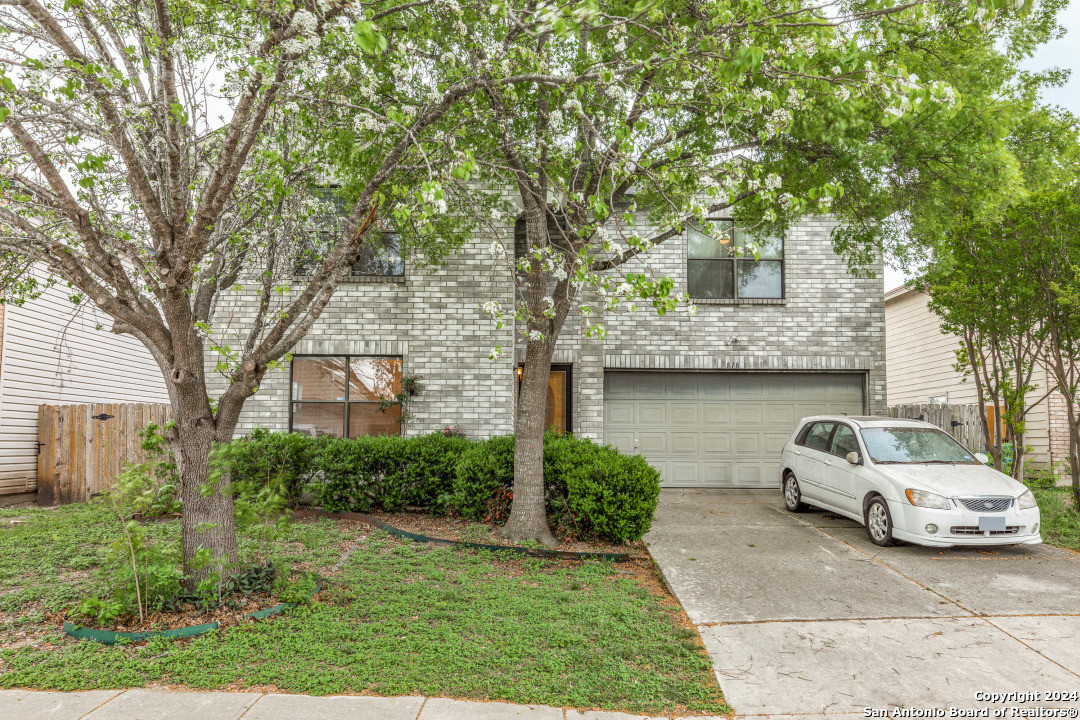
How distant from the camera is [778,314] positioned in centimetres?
1203

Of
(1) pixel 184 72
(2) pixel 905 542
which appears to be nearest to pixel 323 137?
(1) pixel 184 72

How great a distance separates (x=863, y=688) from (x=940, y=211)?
6049 millimetres

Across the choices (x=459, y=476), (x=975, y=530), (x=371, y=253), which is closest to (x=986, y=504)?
(x=975, y=530)

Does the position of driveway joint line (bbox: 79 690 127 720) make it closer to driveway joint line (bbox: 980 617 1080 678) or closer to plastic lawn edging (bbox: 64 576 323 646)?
plastic lawn edging (bbox: 64 576 323 646)

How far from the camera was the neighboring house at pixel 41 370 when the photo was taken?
10102 mm

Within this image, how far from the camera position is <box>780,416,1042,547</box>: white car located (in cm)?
694

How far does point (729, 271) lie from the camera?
12234mm

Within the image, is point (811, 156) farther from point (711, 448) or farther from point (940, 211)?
point (711, 448)

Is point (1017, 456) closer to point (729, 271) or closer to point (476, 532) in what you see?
point (729, 271)

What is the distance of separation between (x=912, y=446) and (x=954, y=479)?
895 mm

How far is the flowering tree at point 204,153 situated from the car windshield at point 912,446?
615 cm

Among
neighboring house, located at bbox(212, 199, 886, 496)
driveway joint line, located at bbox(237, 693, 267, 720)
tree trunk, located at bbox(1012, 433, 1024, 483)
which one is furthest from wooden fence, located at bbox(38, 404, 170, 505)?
tree trunk, located at bbox(1012, 433, 1024, 483)

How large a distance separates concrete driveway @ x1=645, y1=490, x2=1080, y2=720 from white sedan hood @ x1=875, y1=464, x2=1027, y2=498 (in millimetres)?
702

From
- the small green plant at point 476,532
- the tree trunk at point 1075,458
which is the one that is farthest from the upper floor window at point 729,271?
the small green plant at point 476,532
